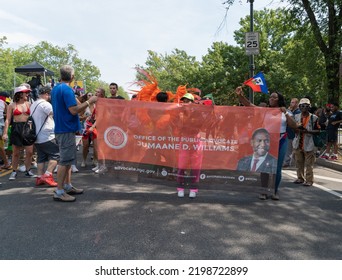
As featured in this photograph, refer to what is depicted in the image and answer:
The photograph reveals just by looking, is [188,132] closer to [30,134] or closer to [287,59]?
[30,134]

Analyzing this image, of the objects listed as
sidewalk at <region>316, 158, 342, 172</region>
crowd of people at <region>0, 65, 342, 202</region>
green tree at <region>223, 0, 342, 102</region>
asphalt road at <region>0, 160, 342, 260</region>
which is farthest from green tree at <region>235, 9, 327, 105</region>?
asphalt road at <region>0, 160, 342, 260</region>

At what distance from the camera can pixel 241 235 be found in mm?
3783

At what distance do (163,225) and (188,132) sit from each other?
1.74m

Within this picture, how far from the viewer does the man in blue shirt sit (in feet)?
15.8

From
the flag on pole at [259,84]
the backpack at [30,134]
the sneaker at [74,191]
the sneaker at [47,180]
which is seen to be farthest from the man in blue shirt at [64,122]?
the flag on pole at [259,84]

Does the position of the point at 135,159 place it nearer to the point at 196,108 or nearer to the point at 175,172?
the point at 175,172

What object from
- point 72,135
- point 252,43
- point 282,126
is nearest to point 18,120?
point 72,135

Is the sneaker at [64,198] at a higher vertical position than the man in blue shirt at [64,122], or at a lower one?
lower

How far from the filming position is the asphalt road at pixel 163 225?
129 inches

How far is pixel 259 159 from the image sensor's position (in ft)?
17.3

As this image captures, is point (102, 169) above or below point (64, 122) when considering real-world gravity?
below

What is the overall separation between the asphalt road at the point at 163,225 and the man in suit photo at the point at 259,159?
1.40 feet

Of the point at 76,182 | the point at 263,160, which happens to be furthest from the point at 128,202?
the point at 263,160

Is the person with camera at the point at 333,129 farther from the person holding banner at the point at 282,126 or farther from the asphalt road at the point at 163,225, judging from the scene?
the person holding banner at the point at 282,126
